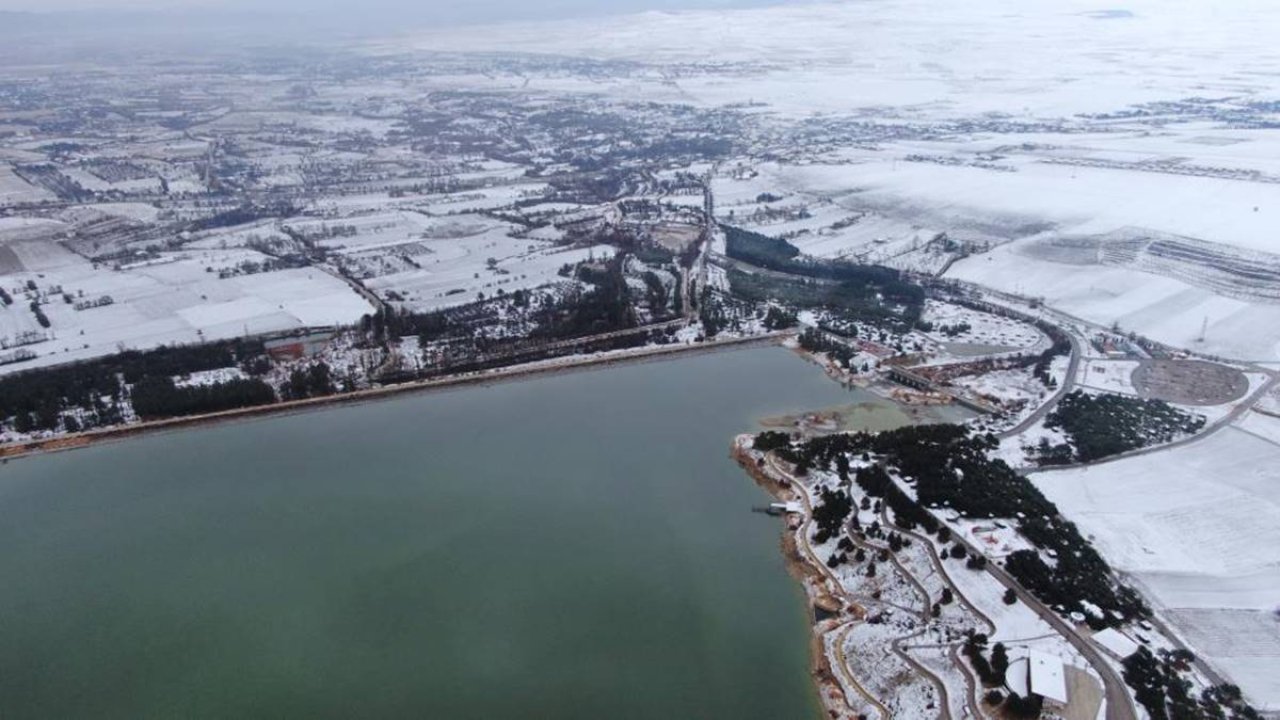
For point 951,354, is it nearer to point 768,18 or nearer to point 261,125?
point 261,125

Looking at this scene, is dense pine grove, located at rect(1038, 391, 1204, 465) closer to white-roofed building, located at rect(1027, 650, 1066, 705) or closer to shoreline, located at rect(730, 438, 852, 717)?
shoreline, located at rect(730, 438, 852, 717)

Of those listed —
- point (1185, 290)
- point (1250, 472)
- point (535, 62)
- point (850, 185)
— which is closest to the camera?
point (1250, 472)

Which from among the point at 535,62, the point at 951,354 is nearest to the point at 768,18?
the point at 535,62

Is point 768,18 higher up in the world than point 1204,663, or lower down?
higher up

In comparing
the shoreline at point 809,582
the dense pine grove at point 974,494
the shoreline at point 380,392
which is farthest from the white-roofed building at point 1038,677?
the shoreline at point 380,392

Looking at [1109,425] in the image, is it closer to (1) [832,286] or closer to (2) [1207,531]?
(2) [1207,531]

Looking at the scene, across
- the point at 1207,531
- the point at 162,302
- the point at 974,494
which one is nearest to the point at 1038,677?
the point at 974,494

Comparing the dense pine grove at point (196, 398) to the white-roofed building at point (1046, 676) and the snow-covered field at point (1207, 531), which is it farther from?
the snow-covered field at point (1207, 531)
